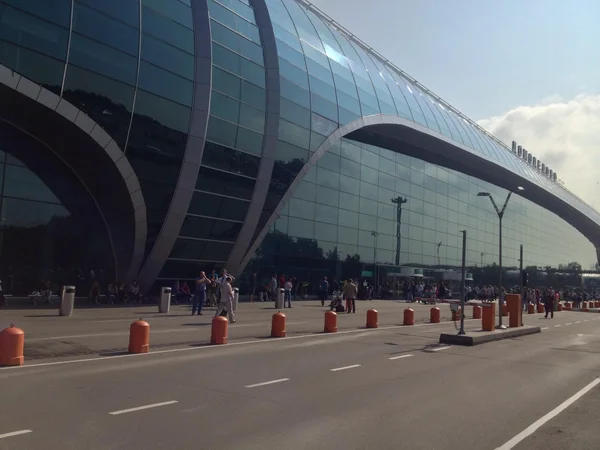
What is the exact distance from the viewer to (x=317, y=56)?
119 feet

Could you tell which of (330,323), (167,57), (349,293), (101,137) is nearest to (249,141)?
(167,57)

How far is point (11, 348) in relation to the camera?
966 cm

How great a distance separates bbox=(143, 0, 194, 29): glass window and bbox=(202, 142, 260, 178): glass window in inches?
240

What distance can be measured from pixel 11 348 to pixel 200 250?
1929 cm

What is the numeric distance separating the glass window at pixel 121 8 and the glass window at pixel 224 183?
7553 mm

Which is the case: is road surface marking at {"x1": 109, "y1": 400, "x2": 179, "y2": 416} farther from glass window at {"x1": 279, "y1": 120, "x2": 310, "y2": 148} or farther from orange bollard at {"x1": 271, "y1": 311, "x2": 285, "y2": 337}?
glass window at {"x1": 279, "y1": 120, "x2": 310, "y2": 148}

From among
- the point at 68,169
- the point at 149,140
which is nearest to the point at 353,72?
the point at 149,140

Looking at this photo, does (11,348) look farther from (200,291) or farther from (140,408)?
(200,291)

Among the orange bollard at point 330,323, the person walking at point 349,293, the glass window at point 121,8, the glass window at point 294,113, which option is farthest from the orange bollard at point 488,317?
the glass window at point 121,8

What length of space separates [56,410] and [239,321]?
13064 millimetres

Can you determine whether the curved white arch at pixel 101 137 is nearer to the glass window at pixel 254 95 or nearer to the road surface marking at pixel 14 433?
the glass window at pixel 254 95

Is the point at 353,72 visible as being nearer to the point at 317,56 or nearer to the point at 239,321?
the point at 317,56

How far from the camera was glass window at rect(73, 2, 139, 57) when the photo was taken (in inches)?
874

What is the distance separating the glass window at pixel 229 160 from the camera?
2802cm
